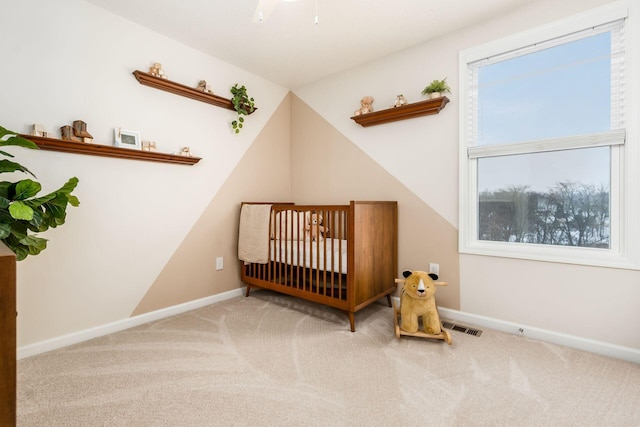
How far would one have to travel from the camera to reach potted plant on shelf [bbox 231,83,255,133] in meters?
2.83

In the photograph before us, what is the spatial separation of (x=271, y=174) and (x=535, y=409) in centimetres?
283

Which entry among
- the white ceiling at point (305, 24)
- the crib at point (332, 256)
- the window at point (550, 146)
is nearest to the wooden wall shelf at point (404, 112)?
the window at point (550, 146)

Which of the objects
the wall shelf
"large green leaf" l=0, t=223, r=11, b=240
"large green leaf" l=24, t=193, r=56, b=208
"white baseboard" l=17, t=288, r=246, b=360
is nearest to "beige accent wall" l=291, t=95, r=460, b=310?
the wall shelf

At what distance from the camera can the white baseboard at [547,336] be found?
5.80 ft

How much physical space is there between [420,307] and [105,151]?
2.42 m

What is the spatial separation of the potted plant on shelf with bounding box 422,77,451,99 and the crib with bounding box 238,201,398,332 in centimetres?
93

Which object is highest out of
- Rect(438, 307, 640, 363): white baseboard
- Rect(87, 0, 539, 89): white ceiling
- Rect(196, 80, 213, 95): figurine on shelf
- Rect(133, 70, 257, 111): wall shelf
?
Rect(87, 0, 539, 89): white ceiling

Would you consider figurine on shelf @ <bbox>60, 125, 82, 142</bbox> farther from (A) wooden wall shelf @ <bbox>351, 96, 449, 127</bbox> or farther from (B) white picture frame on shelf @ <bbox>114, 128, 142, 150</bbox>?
(A) wooden wall shelf @ <bbox>351, 96, 449, 127</bbox>

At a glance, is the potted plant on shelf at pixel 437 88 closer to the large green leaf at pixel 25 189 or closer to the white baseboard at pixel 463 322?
the white baseboard at pixel 463 322

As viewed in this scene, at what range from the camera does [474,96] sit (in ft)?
7.63

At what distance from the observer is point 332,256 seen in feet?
7.38

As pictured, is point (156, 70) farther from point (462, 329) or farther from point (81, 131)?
point (462, 329)

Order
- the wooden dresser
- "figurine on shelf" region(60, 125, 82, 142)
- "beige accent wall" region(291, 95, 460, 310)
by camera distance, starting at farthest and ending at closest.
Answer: "beige accent wall" region(291, 95, 460, 310)
"figurine on shelf" region(60, 125, 82, 142)
the wooden dresser

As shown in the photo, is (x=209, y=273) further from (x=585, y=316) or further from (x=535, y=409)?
(x=585, y=316)
